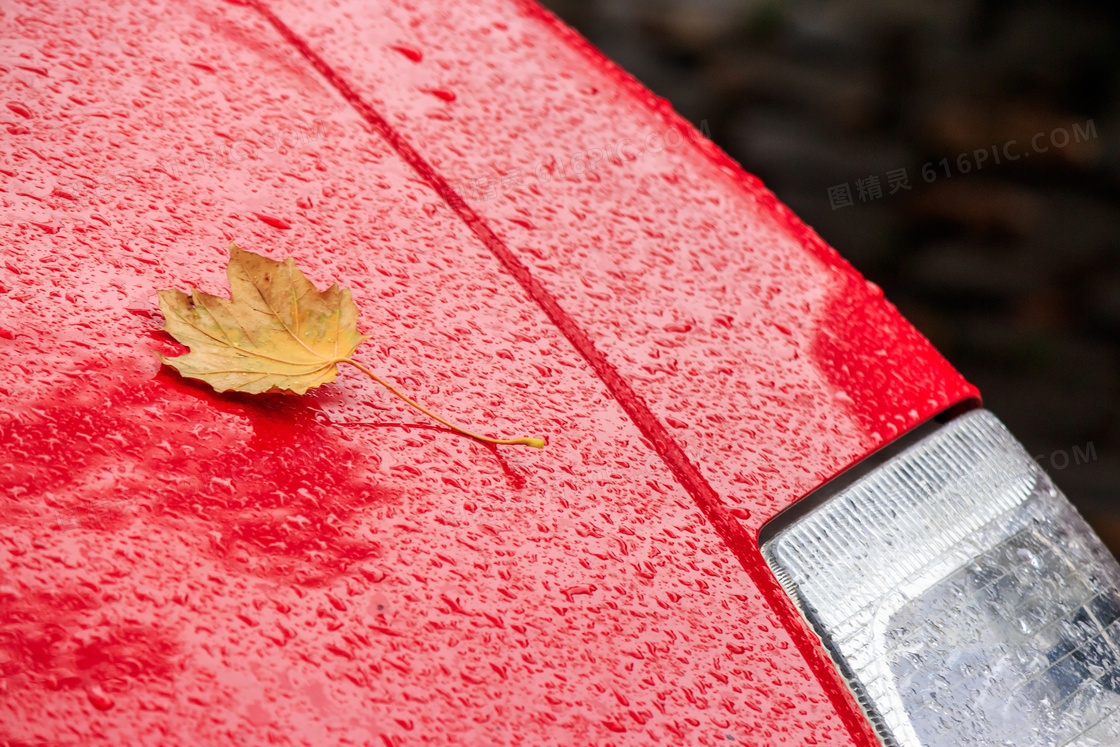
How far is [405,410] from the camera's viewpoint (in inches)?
34.9

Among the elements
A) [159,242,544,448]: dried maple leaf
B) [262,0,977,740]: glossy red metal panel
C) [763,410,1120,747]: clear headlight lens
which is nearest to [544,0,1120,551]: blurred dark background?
[262,0,977,740]: glossy red metal panel

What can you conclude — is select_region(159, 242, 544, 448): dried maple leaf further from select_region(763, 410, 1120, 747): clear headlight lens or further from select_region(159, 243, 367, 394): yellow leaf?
select_region(763, 410, 1120, 747): clear headlight lens

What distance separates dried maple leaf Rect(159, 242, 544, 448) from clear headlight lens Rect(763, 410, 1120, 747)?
0.36 m

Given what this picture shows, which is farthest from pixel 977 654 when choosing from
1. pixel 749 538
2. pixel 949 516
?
pixel 749 538

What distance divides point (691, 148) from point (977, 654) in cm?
78

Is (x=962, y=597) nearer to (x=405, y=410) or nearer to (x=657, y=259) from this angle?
(x=657, y=259)

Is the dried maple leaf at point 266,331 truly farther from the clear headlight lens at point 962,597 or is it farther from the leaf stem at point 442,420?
the clear headlight lens at point 962,597

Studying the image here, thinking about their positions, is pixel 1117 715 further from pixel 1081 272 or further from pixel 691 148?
pixel 1081 272

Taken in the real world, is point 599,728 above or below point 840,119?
below

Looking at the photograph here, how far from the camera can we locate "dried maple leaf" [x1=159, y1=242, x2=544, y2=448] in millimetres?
843

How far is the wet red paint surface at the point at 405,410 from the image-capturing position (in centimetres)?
71

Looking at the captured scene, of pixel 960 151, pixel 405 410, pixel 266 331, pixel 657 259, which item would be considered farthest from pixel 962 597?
pixel 960 151

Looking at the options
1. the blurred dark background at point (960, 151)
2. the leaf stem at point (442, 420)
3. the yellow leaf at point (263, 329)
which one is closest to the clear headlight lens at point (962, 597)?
the leaf stem at point (442, 420)

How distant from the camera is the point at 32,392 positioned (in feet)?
2.54
